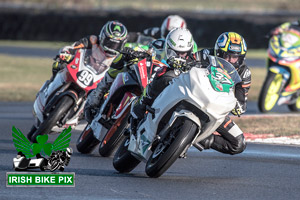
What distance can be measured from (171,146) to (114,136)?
1899mm

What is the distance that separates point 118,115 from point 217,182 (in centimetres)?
181

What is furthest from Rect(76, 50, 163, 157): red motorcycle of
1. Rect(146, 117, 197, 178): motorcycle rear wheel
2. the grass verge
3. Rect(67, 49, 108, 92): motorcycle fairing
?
the grass verge

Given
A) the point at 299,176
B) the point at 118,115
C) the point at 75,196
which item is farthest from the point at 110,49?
the point at 75,196

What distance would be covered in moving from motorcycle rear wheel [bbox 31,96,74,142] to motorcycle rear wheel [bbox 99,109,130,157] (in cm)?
107

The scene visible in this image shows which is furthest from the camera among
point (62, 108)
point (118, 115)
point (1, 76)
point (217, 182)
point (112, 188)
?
point (1, 76)

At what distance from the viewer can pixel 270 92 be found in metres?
14.1

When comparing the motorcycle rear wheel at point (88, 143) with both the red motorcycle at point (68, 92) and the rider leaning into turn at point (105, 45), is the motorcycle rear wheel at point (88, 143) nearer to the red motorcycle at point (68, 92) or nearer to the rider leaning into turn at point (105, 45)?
the red motorcycle at point (68, 92)

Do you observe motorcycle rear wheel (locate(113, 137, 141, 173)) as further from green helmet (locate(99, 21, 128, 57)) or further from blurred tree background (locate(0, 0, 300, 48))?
blurred tree background (locate(0, 0, 300, 48))

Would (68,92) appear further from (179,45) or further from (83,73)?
(179,45)

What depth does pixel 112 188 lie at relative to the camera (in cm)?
704

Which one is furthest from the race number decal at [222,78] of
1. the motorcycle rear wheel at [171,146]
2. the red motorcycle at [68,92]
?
the red motorcycle at [68,92]

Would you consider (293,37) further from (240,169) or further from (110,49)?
(240,169)

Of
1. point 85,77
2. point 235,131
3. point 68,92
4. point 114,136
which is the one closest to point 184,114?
point 235,131

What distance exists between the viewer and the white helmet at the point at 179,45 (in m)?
8.27
